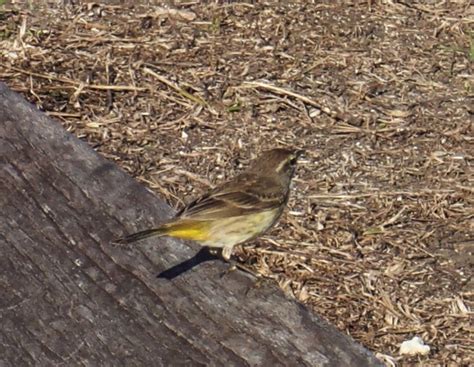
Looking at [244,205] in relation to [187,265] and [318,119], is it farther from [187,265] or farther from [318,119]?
[187,265]

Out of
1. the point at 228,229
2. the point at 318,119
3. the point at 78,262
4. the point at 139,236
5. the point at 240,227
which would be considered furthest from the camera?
the point at 318,119

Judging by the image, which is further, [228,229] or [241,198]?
[241,198]

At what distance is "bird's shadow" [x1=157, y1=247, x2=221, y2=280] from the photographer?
2.39 metres

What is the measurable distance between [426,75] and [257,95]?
52.1 inches

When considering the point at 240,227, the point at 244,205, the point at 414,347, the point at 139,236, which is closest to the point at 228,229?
the point at 240,227

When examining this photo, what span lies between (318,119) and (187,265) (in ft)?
14.3

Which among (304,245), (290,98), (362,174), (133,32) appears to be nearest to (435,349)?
(304,245)

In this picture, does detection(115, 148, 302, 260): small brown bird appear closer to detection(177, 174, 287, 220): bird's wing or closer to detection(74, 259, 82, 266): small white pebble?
detection(177, 174, 287, 220): bird's wing

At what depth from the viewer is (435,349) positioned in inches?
199

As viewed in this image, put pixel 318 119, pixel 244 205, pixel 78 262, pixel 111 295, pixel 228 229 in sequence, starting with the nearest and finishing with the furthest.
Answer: pixel 111 295
pixel 78 262
pixel 228 229
pixel 244 205
pixel 318 119

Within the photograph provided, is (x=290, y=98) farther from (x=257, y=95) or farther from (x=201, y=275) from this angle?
(x=201, y=275)

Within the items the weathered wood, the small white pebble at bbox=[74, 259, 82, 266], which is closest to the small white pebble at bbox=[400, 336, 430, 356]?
the weathered wood

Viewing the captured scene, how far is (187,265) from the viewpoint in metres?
2.45

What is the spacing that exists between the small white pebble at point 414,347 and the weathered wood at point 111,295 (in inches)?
103
